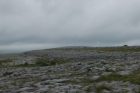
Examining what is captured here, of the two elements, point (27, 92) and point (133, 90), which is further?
point (27, 92)

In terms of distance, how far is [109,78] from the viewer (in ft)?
41.9

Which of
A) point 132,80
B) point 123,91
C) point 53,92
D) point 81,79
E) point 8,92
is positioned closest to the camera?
point 123,91

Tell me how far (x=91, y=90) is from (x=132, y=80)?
4128mm

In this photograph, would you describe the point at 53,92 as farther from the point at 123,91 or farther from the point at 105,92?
the point at 123,91

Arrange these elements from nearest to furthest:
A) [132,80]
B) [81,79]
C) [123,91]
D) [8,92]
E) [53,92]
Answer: [123,91] → [53,92] → [8,92] → [132,80] → [81,79]

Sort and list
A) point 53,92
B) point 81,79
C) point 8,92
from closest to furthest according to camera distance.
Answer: point 53,92, point 8,92, point 81,79

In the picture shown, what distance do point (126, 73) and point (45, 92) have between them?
8.56m

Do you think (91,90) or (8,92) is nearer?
(91,90)

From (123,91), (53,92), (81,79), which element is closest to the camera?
(123,91)

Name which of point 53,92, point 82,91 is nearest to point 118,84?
point 82,91

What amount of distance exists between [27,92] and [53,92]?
1996mm

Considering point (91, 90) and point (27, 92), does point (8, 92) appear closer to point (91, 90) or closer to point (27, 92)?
point (27, 92)

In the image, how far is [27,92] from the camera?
10.0 meters

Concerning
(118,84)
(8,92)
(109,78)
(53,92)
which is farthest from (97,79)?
(8,92)
